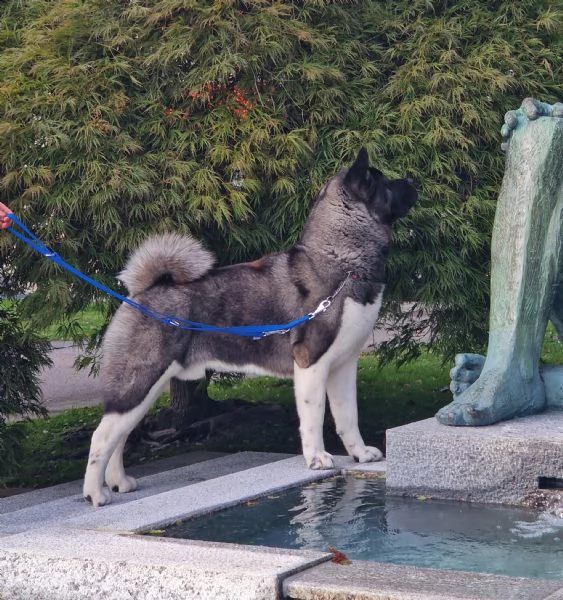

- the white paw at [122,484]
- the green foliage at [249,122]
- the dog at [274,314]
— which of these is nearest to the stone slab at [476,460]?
the dog at [274,314]

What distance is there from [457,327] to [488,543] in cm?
337

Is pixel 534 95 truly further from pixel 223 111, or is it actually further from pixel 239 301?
pixel 239 301

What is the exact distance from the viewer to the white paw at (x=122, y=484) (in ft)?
20.1

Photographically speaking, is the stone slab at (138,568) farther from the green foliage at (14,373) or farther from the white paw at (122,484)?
the green foliage at (14,373)

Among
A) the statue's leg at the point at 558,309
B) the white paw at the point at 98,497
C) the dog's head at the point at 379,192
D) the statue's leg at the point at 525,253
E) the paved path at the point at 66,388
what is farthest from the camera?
the paved path at the point at 66,388

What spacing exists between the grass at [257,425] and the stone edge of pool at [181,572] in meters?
2.95

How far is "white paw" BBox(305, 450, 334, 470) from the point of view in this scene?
19.3ft

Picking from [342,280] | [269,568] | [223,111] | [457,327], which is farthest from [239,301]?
[269,568]

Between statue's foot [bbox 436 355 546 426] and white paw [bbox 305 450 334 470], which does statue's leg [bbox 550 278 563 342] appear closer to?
statue's foot [bbox 436 355 546 426]

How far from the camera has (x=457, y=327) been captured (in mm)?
7578

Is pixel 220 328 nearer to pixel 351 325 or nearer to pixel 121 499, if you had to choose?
pixel 351 325

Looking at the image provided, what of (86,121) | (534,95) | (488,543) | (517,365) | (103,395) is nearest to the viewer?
(488,543)

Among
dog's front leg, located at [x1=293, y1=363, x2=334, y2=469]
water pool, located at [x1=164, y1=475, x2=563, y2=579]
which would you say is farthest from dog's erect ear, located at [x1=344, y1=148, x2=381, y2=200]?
water pool, located at [x1=164, y1=475, x2=563, y2=579]

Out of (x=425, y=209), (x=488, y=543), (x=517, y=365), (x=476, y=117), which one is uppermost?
(x=476, y=117)
